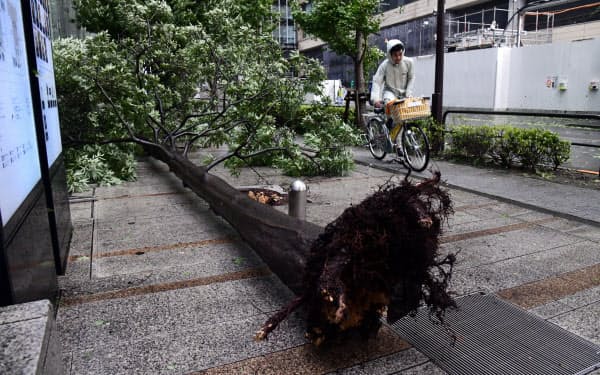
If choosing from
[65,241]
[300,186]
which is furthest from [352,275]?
[65,241]

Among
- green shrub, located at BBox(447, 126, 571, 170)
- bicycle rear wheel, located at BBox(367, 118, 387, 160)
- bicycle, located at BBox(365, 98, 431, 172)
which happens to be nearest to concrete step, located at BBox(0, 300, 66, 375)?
bicycle, located at BBox(365, 98, 431, 172)

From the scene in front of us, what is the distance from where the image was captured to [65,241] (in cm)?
429

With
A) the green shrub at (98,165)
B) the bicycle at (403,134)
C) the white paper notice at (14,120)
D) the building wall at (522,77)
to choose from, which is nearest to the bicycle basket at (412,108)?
the bicycle at (403,134)

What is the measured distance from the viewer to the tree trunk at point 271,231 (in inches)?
124

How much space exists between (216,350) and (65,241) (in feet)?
7.32

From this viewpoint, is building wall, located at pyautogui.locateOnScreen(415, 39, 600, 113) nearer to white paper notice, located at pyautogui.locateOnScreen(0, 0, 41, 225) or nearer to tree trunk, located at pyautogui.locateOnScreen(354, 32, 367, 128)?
tree trunk, located at pyautogui.locateOnScreen(354, 32, 367, 128)

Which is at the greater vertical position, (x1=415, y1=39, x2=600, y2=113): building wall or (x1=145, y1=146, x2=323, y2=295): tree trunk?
(x1=415, y1=39, x2=600, y2=113): building wall

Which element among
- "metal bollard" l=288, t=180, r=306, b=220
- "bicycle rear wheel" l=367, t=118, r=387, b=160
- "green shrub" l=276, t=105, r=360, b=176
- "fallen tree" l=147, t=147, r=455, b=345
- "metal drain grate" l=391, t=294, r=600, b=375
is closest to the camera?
"fallen tree" l=147, t=147, r=455, b=345

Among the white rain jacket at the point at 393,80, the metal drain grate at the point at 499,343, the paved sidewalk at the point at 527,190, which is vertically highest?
the white rain jacket at the point at 393,80

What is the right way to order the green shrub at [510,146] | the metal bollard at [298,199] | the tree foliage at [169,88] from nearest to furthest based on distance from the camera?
the metal bollard at [298,199] < the tree foliage at [169,88] < the green shrub at [510,146]

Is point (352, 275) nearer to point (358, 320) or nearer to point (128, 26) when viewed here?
point (358, 320)

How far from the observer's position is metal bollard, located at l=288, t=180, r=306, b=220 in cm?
490

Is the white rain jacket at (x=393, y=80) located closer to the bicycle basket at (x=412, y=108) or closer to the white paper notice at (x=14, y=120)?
the bicycle basket at (x=412, y=108)

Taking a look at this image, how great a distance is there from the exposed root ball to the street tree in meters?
11.6
